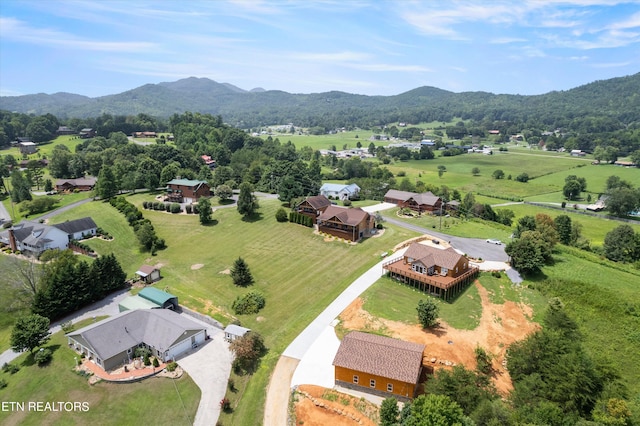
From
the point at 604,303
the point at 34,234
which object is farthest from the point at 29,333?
the point at 604,303

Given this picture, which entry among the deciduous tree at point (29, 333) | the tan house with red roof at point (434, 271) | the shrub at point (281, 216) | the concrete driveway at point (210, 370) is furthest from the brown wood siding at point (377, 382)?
the shrub at point (281, 216)

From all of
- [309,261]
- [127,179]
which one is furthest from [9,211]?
[309,261]

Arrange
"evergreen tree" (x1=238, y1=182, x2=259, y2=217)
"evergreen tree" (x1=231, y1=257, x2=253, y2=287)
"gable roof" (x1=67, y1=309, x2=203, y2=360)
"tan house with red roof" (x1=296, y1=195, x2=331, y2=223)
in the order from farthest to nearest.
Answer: "evergreen tree" (x1=238, y1=182, x2=259, y2=217) < "tan house with red roof" (x1=296, y1=195, x2=331, y2=223) < "evergreen tree" (x1=231, y1=257, x2=253, y2=287) < "gable roof" (x1=67, y1=309, x2=203, y2=360)

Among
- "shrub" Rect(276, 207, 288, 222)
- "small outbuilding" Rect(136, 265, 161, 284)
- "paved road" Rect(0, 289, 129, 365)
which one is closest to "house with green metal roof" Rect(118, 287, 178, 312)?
"paved road" Rect(0, 289, 129, 365)

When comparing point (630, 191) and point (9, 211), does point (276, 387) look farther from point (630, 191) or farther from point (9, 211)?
point (630, 191)

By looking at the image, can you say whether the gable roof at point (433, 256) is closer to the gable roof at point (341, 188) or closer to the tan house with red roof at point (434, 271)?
the tan house with red roof at point (434, 271)

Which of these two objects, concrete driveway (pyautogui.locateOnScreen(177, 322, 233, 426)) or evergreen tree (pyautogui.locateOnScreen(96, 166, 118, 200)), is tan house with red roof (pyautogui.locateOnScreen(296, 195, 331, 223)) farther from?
evergreen tree (pyautogui.locateOnScreen(96, 166, 118, 200))
